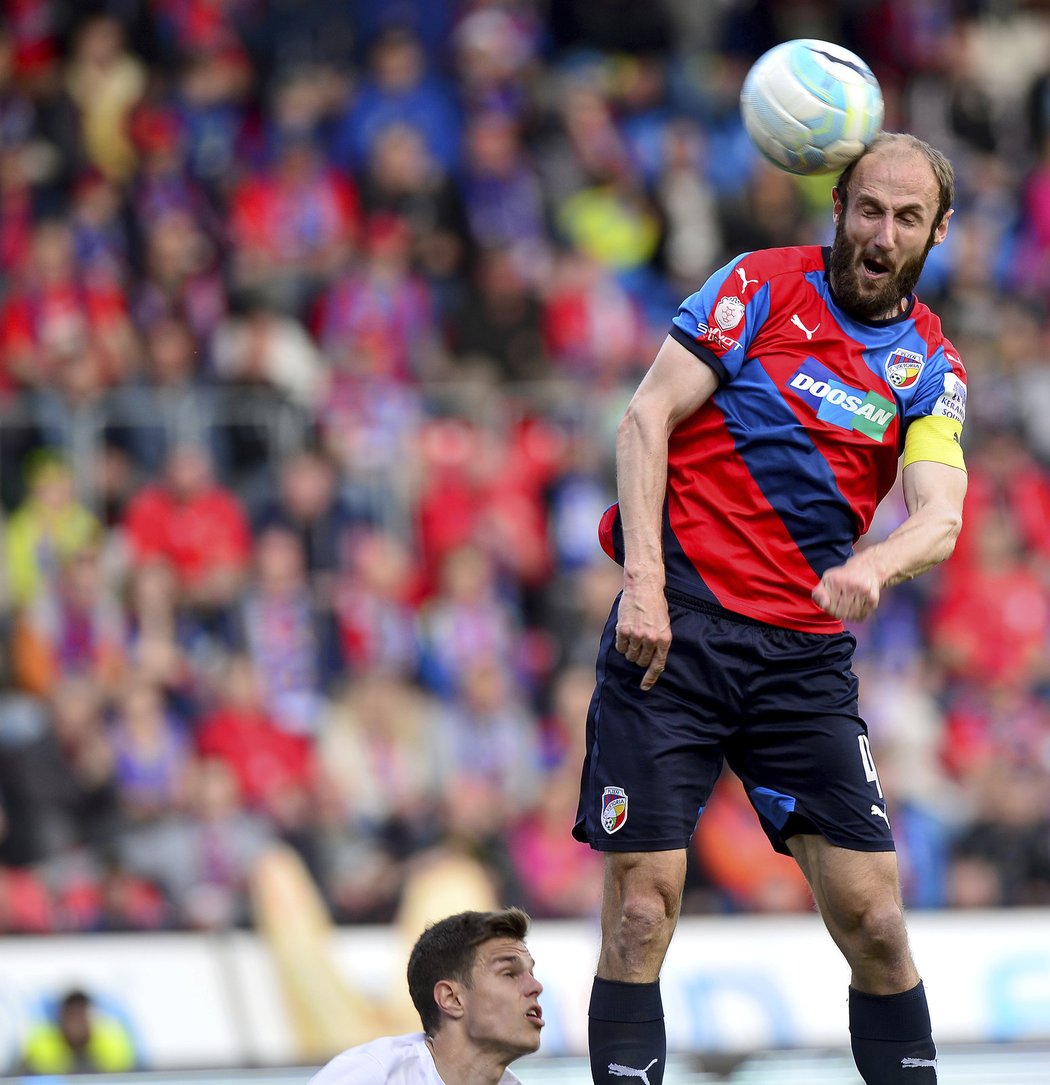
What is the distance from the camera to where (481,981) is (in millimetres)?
5480

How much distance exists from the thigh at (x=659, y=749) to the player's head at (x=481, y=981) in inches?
23.7

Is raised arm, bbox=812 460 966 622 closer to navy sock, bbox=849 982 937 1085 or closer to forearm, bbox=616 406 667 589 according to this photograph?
forearm, bbox=616 406 667 589

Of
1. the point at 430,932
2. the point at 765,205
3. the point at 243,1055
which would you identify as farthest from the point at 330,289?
the point at 430,932

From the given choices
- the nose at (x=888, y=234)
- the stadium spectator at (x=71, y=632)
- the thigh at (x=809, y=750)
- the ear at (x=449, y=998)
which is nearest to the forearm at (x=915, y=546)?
the thigh at (x=809, y=750)

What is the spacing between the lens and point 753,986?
976 centimetres

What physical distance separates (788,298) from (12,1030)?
19.2ft

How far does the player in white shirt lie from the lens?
538cm

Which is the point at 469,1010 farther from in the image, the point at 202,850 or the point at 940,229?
the point at 202,850

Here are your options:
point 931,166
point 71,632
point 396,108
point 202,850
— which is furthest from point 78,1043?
point 396,108

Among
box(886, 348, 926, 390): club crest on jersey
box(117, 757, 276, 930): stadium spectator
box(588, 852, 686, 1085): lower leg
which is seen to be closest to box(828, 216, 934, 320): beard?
box(886, 348, 926, 390): club crest on jersey

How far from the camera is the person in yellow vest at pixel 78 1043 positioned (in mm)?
9250

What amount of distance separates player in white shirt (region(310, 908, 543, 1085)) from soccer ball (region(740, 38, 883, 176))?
221 cm

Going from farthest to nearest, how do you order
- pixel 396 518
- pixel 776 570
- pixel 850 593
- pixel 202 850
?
pixel 396 518, pixel 202 850, pixel 776 570, pixel 850 593

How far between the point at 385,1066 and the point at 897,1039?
1.32 meters
